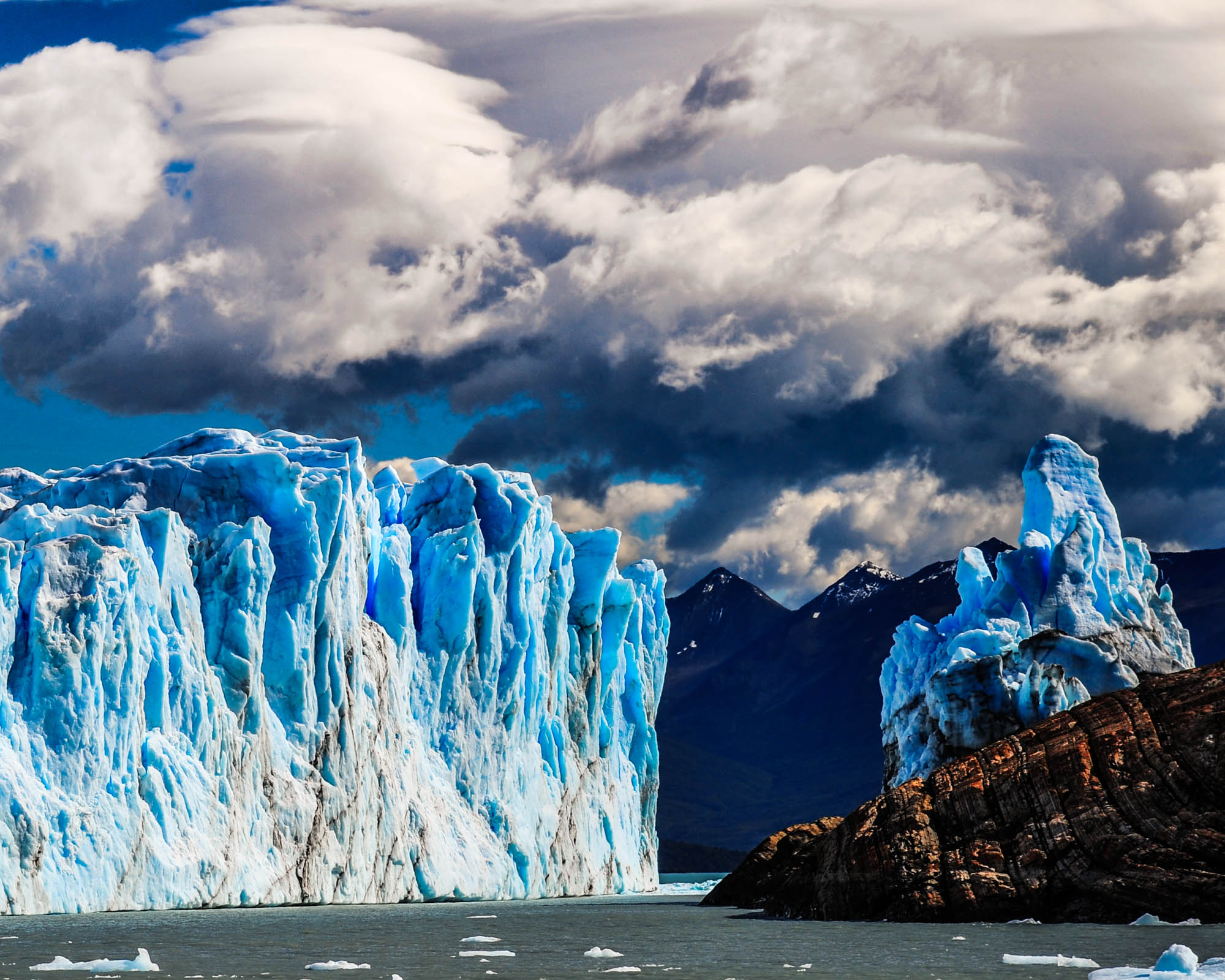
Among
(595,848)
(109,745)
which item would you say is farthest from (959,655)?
(109,745)

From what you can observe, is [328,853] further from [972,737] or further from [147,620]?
[972,737]

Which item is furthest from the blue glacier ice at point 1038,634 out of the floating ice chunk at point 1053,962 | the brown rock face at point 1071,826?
the floating ice chunk at point 1053,962

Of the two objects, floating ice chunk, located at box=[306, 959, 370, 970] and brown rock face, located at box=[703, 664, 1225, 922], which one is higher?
brown rock face, located at box=[703, 664, 1225, 922]

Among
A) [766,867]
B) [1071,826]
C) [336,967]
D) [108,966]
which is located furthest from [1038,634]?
[108,966]

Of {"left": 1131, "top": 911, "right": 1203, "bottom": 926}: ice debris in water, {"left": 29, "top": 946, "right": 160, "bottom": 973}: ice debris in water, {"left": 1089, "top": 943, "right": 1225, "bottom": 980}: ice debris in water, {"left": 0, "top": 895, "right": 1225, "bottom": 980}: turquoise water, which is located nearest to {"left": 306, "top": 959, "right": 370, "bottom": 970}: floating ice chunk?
{"left": 0, "top": 895, "right": 1225, "bottom": 980}: turquoise water

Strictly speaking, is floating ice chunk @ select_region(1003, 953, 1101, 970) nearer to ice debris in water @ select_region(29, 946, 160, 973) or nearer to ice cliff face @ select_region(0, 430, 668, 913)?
ice debris in water @ select_region(29, 946, 160, 973)

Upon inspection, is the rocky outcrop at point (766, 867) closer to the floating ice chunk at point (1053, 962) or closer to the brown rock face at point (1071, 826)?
the brown rock face at point (1071, 826)
